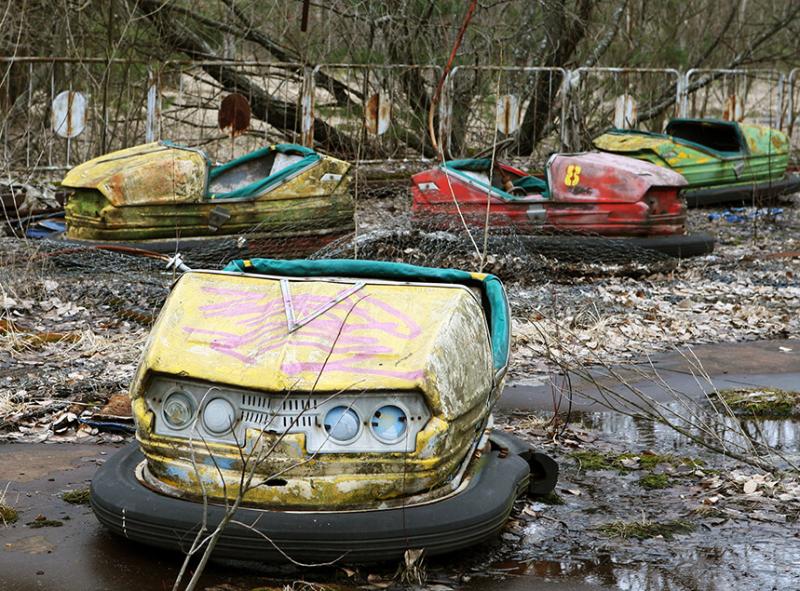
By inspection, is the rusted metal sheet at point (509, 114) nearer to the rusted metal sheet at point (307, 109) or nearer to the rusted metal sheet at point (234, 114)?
the rusted metal sheet at point (307, 109)

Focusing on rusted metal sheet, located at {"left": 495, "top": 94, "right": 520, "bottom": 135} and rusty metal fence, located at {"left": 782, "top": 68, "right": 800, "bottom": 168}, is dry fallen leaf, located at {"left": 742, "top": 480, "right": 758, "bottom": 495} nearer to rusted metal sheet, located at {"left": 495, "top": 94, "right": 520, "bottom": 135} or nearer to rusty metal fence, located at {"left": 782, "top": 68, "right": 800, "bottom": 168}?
rusted metal sheet, located at {"left": 495, "top": 94, "right": 520, "bottom": 135}

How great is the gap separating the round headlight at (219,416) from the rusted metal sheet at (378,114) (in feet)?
32.4

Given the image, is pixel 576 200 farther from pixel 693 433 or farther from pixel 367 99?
pixel 693 433

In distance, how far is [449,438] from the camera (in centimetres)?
340

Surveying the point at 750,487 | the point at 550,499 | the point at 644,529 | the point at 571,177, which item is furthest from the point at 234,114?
the point at 644,529

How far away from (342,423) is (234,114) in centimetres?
968

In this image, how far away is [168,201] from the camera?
29.3 ft

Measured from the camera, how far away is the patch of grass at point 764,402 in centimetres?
545

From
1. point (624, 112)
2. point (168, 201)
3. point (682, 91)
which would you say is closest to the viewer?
point (168, 201)

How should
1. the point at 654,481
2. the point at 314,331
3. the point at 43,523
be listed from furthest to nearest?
the point at 654,481
the point at 43,523
the point at 314,331

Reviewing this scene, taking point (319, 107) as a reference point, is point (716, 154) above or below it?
below

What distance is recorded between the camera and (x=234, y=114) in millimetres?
12586

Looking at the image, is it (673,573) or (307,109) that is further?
(307,109)

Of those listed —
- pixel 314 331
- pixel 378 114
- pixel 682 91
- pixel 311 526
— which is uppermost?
pixel 682 91
